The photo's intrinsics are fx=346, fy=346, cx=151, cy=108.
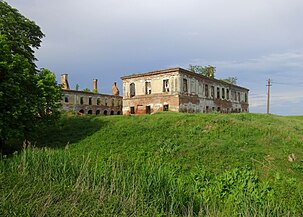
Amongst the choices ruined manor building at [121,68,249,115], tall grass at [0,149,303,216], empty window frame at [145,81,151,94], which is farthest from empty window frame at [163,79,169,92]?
tall grass at [0,149,303,216]

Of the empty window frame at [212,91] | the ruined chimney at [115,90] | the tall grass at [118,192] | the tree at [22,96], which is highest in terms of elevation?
the ruined chimney at [115,90]

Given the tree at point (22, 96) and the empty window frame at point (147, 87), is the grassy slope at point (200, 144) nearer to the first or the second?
the tree at point (22, 96)

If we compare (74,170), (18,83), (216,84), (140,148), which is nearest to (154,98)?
(216,84)

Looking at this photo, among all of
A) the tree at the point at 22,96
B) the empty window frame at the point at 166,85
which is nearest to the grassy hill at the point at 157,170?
the tree at the point at 22,96

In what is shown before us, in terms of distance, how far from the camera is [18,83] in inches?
613

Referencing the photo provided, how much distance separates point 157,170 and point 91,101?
41.5 metres

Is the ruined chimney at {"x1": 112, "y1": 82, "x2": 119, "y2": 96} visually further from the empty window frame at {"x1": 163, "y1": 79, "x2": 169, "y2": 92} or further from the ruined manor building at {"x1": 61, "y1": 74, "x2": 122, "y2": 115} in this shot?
the empty window frame at {"x1": 163, "y1": 79, "x2": 169, "y2": 92}

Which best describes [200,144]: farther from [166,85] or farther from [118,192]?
[166,85]

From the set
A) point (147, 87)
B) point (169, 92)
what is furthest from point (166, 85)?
point (147, 87)

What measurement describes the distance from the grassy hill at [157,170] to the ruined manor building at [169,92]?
12.4 metres

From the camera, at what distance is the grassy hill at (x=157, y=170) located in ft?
24.1

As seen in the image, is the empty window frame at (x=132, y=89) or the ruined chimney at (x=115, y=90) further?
the ruined chimney at (x=115, y=90)

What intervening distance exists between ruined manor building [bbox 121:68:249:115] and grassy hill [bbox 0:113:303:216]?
1237 cm

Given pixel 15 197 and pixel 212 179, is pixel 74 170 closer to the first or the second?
pixel 15 197
